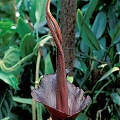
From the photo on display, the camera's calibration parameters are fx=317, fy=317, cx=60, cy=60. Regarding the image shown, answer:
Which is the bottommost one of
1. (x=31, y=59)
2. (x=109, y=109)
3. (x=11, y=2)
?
(x=109, y=109)

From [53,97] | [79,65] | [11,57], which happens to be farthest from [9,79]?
[53,97]

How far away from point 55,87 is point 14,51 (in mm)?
415

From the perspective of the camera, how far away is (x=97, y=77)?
70 centimetres

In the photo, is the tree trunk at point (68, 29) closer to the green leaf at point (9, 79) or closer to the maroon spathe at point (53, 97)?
the green leaf at point (9, 79)

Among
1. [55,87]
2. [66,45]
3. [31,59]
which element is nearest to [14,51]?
[31,59]

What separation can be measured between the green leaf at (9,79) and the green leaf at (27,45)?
0.24 feet

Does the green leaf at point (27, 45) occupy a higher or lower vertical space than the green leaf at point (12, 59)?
higher

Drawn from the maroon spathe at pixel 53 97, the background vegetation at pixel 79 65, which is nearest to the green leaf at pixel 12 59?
the background vegetation at pixel 79 65

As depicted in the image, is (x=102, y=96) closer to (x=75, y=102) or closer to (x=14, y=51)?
(x=14, y=51)

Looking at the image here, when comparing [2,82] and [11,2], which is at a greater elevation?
[11,2]

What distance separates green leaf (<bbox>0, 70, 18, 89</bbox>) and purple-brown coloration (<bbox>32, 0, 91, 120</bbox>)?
310mm

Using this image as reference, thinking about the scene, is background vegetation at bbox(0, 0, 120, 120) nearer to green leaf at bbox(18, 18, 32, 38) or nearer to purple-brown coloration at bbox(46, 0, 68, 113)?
green leaf at bbox(18, 18, 32, 38)

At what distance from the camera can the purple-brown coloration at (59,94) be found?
24 centimetres

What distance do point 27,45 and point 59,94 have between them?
1.37 ft
